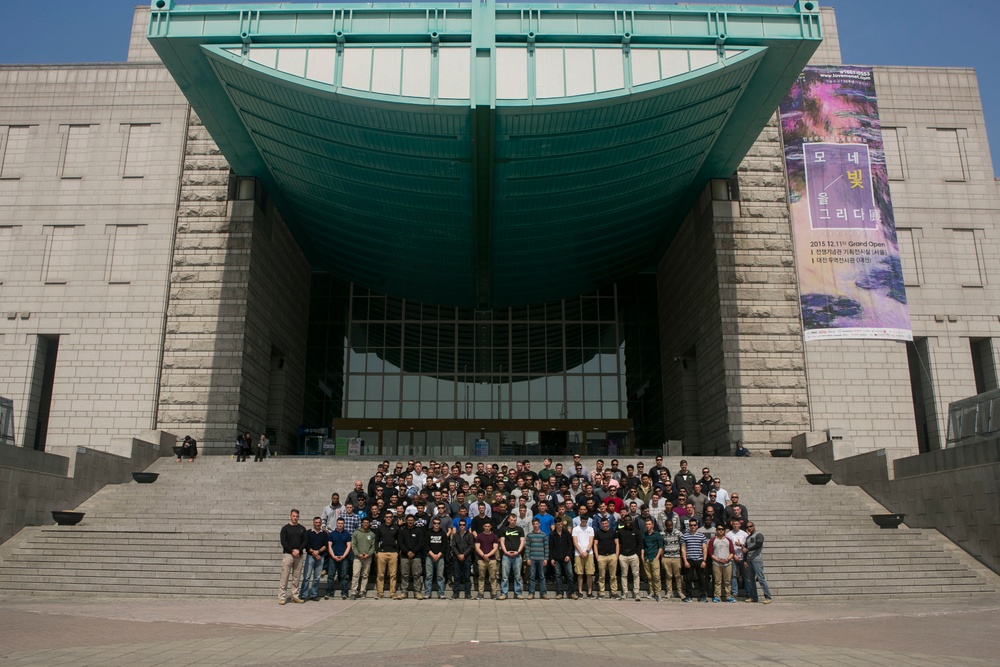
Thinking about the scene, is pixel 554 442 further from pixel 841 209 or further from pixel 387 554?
pixel 387 554

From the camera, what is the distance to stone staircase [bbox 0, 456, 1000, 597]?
1536cm

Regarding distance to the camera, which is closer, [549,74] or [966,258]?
[549,74]

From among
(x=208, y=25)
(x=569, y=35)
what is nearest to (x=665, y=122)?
(x=569, y=35)

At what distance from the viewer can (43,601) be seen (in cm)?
1387

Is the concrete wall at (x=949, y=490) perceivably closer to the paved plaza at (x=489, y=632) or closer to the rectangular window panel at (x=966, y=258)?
the paved plaza at (x=489, y=632)

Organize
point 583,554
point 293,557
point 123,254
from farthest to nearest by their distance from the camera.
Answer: point 123,254, point 583,554, point 293,557

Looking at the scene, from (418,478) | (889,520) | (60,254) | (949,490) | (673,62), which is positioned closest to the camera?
(889,520)

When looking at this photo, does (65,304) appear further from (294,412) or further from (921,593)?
(921,593)

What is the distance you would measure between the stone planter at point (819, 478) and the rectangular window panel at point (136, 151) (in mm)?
25179

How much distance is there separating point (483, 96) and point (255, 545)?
517 inches

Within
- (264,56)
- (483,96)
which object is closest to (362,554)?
(483,96)

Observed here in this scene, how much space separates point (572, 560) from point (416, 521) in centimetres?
279

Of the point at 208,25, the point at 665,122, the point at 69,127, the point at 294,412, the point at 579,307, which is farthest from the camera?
the point at 579,307

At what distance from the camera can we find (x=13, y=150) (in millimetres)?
31562
